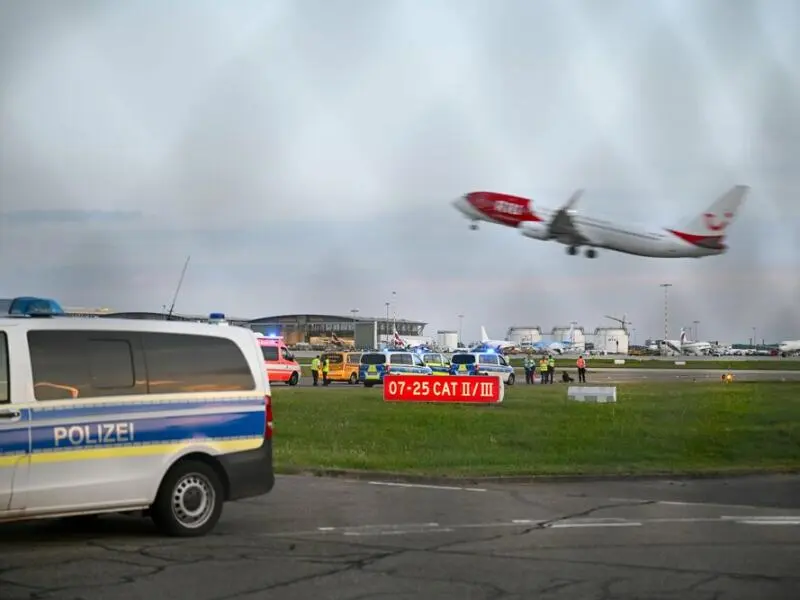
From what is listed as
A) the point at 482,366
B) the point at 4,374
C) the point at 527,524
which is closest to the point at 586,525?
the point at 527,524

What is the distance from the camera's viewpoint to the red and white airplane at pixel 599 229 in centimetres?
1820

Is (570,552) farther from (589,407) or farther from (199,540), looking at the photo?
(589,407)

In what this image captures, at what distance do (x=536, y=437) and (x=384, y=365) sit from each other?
2842cm

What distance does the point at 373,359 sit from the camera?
53.1 metres

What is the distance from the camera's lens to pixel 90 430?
10469 mm

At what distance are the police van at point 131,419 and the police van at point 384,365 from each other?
3855cm

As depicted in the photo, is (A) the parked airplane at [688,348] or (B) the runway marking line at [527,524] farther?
(A) the parked airplane at [688,348]

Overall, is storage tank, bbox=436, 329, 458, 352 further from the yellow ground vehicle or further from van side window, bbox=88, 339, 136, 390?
van side window, bbox=88, 339, 136, 390

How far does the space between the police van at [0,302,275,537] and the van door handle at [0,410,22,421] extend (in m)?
0.01

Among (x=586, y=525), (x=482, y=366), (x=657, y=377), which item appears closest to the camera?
(x=586, y=525)

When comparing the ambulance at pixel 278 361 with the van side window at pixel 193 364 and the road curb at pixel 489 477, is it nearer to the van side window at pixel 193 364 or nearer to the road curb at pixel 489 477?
the road curb at pixel 489 477

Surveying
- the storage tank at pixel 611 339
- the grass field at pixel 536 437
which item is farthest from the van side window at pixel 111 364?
the storage tank at pixel 611 339

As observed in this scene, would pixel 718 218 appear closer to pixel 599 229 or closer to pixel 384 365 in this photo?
pixel 599 229

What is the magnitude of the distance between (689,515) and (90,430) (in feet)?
25.2
